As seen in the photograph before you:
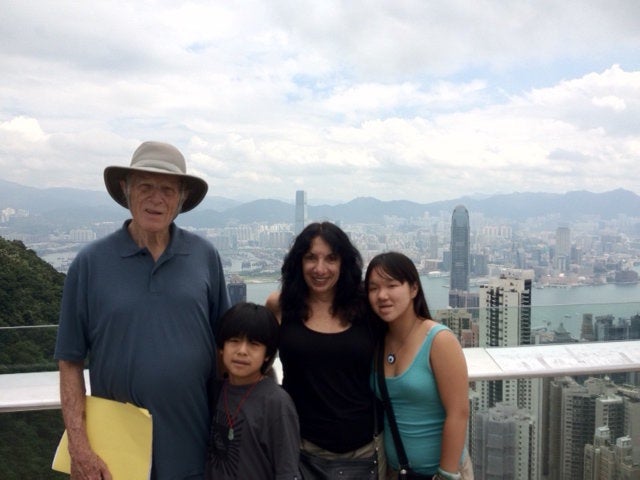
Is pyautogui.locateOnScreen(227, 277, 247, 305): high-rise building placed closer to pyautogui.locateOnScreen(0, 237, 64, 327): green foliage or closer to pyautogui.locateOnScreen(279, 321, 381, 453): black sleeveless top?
pyautogui.locateOnScreen(279, 321, 381, 453): black sleeveless top

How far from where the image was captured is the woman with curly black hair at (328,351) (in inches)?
73.5

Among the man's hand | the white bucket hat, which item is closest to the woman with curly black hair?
the white bucket hat

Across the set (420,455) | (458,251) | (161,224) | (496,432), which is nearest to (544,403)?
(496,432)

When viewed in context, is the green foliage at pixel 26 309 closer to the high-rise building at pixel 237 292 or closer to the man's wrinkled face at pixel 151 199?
the high-rise building at pixel 237 292

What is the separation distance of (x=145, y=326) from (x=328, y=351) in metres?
0.62

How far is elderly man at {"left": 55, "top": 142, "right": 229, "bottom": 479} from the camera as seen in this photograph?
1.68m

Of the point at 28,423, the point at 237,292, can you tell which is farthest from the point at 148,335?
the point at 28,423

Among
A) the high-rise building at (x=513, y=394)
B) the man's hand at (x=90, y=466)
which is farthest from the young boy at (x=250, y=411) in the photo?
the high-rise building at (x=513, y=394)

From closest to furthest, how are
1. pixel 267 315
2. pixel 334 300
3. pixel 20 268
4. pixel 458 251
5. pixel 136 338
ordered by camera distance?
pixel 136 338 → pixel 267 315 → pixel 334 300 → pixel 20 268 → pixel 458 251

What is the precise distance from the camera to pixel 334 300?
203 cm

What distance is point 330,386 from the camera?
1.87m

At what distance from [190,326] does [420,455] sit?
92cm

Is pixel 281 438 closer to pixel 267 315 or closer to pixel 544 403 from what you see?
pixel 267 315

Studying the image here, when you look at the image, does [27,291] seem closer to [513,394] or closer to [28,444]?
[28,444]
